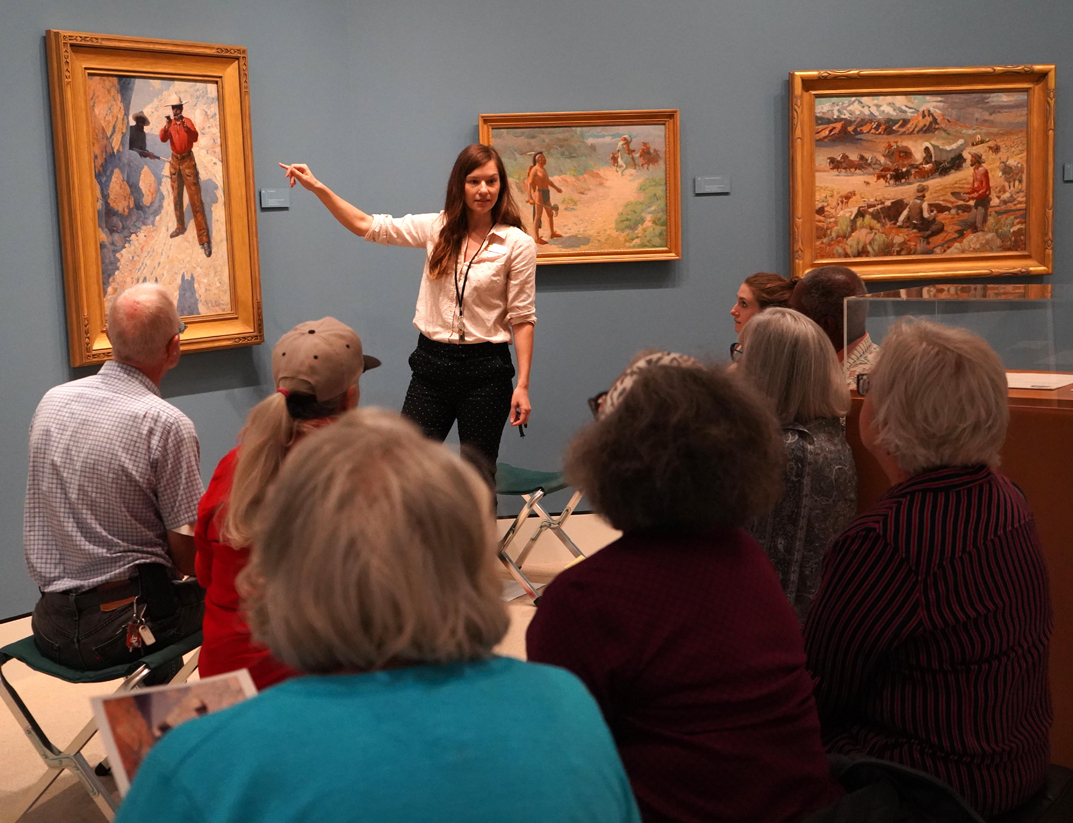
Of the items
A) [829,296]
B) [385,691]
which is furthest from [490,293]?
[385,691]

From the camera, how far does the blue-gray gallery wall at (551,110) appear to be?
5.79 m

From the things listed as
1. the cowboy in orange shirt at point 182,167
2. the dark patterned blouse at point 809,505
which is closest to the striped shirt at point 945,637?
the dark patterned blouse at point 809,505

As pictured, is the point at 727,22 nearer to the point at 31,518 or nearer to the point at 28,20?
the point at 28,20

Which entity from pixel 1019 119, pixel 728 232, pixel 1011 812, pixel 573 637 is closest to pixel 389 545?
pixel 573 637

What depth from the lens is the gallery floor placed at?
324 cm

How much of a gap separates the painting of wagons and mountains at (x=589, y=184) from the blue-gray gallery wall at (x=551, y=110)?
0.57 ft

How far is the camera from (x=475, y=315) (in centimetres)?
509

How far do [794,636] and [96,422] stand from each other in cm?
207

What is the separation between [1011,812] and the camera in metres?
2.02

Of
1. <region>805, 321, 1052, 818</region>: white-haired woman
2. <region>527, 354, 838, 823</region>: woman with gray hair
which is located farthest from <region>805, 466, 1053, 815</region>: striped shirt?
<region>527, 354, 838, 823</region>: woman with gray hair

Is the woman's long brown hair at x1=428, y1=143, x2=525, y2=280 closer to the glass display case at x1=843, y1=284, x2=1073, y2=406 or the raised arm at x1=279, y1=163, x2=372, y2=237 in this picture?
the raised arm at x1=279, y1=163, x2=372, y2=237

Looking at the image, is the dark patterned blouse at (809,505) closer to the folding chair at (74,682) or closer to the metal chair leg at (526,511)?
the folding chair at (74,682)

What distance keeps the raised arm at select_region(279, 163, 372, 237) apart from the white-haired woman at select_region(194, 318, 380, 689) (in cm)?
265

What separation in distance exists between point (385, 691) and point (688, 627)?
628 millimetres
